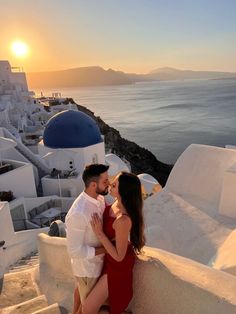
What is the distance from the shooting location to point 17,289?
16.8 feet

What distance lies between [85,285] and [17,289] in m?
2.84

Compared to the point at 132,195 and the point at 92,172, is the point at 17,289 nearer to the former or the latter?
the point at 92,172

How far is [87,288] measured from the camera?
2.78m

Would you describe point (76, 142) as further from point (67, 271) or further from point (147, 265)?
point (147, 265)

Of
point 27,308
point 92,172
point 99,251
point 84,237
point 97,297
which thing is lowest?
point 27,308

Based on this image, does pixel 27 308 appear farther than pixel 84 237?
Yes

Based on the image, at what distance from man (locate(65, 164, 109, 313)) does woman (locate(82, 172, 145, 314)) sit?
0.23 feet

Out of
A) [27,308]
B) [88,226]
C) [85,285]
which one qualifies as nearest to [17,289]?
[27,308]

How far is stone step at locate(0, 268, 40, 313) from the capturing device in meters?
4.78

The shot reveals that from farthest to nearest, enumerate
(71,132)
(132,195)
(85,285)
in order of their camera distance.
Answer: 1. (71,132)
2. (85,285)
3. (132,195)

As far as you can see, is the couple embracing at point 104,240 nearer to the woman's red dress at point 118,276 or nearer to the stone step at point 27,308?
the woman's red dress at point 118,276

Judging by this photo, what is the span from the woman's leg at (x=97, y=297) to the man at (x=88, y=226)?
73 millimetres

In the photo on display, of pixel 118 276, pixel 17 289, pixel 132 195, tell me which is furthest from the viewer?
pixel 17 289

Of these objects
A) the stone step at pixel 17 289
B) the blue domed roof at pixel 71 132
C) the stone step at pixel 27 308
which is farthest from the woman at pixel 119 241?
the blue domed roof at pixel 71 132
